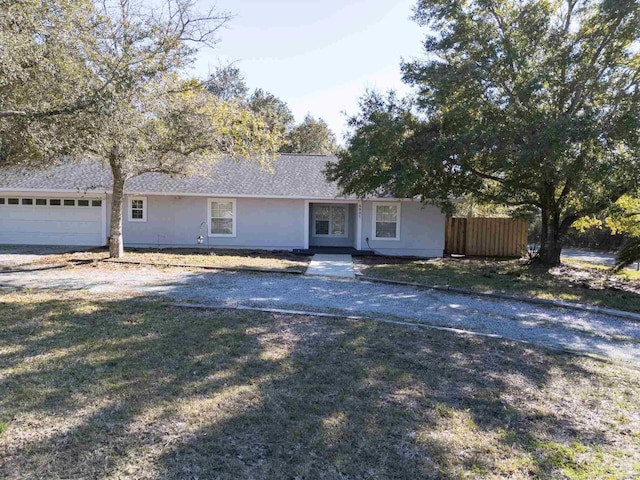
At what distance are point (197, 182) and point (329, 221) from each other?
5.64 meters

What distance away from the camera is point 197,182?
56.2ft

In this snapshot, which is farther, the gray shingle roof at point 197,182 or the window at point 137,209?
the window at point 137,209

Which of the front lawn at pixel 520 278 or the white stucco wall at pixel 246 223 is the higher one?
the white stucco wall at pixel 246 223

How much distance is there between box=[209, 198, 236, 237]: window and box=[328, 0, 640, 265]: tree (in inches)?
246

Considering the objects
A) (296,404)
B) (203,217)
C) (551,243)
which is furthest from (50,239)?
(551,243)

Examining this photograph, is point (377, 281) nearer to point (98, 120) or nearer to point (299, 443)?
point (98, 120)

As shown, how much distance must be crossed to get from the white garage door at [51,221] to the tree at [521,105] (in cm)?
1099

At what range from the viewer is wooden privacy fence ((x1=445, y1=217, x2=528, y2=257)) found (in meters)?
18.3

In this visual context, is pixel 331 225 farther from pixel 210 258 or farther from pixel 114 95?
pixel 114 95

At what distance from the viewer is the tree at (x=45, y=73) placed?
5496mm

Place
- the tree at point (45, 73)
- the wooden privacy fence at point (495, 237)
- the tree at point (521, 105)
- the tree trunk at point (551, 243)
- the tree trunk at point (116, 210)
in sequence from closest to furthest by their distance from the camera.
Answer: the tree at point (45, 73) → the tree at point (521, 105) → the tree trunk at point (116, 210) → the tree trunk at point (551, 243) → the wooden privacy fence at point (495, 237)

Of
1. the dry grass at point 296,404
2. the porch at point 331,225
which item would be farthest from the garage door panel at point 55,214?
the dry grass at point 296,404

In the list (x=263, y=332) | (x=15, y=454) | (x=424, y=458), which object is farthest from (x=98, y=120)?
(x=424, y=458)

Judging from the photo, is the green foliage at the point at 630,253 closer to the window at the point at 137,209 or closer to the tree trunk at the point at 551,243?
the tree trunk at the point at 551,243
